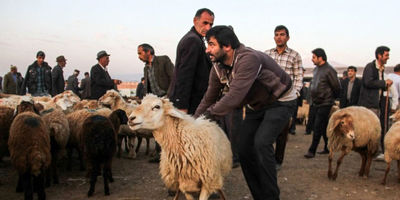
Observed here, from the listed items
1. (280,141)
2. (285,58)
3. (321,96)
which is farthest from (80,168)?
(321,96)

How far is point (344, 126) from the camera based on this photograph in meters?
5.42

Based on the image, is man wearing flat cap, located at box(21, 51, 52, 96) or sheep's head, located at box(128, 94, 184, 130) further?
man wearing flat cap, located at box(21, 51, 52, 96)

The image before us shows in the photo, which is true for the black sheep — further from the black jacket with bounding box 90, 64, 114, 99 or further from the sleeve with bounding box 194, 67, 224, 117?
the black jacket with bounding box 90, 64, 114, 99

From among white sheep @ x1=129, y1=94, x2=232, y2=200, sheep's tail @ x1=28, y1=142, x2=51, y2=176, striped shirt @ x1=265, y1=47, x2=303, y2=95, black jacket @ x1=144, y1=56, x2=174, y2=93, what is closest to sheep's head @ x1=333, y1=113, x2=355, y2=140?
striped shirt @ x1=265, y1=47, x2=303, y2=95

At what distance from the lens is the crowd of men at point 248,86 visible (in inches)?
131

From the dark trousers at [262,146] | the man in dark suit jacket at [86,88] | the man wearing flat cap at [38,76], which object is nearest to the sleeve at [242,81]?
the dark trousers at [262,146]

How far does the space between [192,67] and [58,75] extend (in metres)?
7.02

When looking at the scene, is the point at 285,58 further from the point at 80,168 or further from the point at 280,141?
the point at 80,168

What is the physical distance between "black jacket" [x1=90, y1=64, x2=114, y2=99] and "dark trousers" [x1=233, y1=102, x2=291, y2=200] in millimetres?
5168

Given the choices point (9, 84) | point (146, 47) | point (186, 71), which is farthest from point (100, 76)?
point (9, 84)

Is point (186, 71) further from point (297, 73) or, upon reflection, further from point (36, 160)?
point (297, 73)

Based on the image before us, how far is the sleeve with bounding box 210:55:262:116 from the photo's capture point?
10.6 feet

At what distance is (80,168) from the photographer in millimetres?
6004

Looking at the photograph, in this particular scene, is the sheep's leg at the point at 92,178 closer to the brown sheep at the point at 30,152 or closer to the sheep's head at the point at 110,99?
the brown sheep at the point at 30,152
